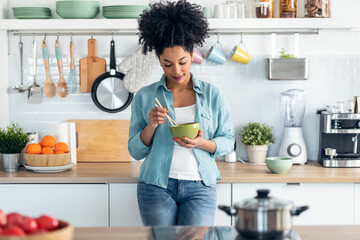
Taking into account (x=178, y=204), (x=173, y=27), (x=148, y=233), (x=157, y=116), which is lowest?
(x=178, y=204)

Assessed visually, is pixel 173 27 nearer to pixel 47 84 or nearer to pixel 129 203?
pixel 129 203

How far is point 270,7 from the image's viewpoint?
3277 millimetres

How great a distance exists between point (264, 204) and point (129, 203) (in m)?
1.60

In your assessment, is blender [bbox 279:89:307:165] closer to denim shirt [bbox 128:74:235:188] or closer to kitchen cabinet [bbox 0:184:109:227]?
denim shirt [bbox 128:74:235:188]

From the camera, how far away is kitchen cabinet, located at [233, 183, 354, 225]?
295 centimetres

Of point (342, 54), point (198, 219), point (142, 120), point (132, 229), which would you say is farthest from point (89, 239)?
point (342, 54)

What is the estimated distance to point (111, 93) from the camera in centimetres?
349

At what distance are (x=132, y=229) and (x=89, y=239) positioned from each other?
0.17 m

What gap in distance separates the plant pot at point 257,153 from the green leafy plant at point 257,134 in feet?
0.09

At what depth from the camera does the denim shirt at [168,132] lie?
99.2 inches

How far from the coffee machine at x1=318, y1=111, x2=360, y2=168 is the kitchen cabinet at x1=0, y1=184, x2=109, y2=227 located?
1368 mm

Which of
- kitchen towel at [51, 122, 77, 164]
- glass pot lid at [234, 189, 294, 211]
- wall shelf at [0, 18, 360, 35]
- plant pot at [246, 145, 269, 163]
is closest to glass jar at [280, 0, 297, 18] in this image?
wall shelf at [0, 18, 360, 35]

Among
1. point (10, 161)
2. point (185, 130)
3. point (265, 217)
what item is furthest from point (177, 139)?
point (10, 161)

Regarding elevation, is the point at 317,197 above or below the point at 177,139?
below
